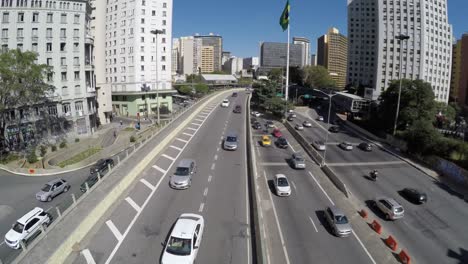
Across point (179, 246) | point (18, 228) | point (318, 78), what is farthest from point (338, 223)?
point (318, 78)

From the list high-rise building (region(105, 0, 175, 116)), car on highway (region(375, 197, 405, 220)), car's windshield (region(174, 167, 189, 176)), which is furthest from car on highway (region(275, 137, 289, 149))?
high-rise building (region(105, 0, 175, 116))

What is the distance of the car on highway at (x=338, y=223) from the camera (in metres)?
23.9

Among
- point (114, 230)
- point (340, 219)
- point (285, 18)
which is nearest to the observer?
point (114, 230)

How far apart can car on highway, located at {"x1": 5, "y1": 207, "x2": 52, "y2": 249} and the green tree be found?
12047cm

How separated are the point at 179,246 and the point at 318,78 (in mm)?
123839

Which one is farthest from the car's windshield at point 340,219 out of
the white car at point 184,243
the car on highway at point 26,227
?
the car on highway at point 26,227

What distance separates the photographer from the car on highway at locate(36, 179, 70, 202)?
28883 millimetres

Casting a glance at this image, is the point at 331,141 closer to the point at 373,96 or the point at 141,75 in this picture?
the point at 373,96

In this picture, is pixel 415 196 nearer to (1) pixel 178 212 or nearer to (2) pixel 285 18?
(1) pixel 178 212

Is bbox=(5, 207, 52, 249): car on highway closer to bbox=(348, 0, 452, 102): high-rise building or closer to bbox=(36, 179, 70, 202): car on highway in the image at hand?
bbox=(36, 179, 70, 202): car on highway

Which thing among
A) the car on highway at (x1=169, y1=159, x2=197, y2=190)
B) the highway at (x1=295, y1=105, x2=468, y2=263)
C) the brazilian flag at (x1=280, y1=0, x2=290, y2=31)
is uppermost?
the brazilian flag at (x1=280, y1=0, x2=290, y2=31)

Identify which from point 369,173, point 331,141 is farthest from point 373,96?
point 369,173

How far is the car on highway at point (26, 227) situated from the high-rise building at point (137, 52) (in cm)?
5842

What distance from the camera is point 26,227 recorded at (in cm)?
2173
